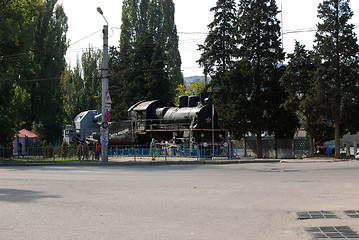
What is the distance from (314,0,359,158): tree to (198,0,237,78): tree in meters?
11.3

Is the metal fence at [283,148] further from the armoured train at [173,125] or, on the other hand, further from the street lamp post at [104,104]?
the street lamp post at [104,104]

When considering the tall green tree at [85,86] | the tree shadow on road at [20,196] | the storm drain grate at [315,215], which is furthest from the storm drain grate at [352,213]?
the tall green tree at [85,86]

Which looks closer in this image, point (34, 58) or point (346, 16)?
point (346, 16)

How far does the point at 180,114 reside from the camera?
36.1 m

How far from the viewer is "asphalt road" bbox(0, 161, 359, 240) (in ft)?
22.4

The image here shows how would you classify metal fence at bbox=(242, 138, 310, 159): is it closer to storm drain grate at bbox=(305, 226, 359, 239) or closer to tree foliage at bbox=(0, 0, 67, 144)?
tree foliage at bbox=(0, 0, 67, 144)

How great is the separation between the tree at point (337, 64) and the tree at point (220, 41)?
11.3m

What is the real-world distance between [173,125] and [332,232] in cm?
2932

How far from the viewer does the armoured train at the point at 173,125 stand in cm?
3412

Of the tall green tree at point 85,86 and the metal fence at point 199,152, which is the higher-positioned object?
the tall green tree at point 85,86

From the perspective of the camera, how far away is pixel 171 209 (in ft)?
29.6

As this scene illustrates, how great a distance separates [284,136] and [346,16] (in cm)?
1226

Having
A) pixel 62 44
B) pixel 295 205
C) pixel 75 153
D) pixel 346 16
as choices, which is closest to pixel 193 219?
pixel 295 205

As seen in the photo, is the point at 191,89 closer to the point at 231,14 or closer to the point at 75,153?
the point at 231,14
